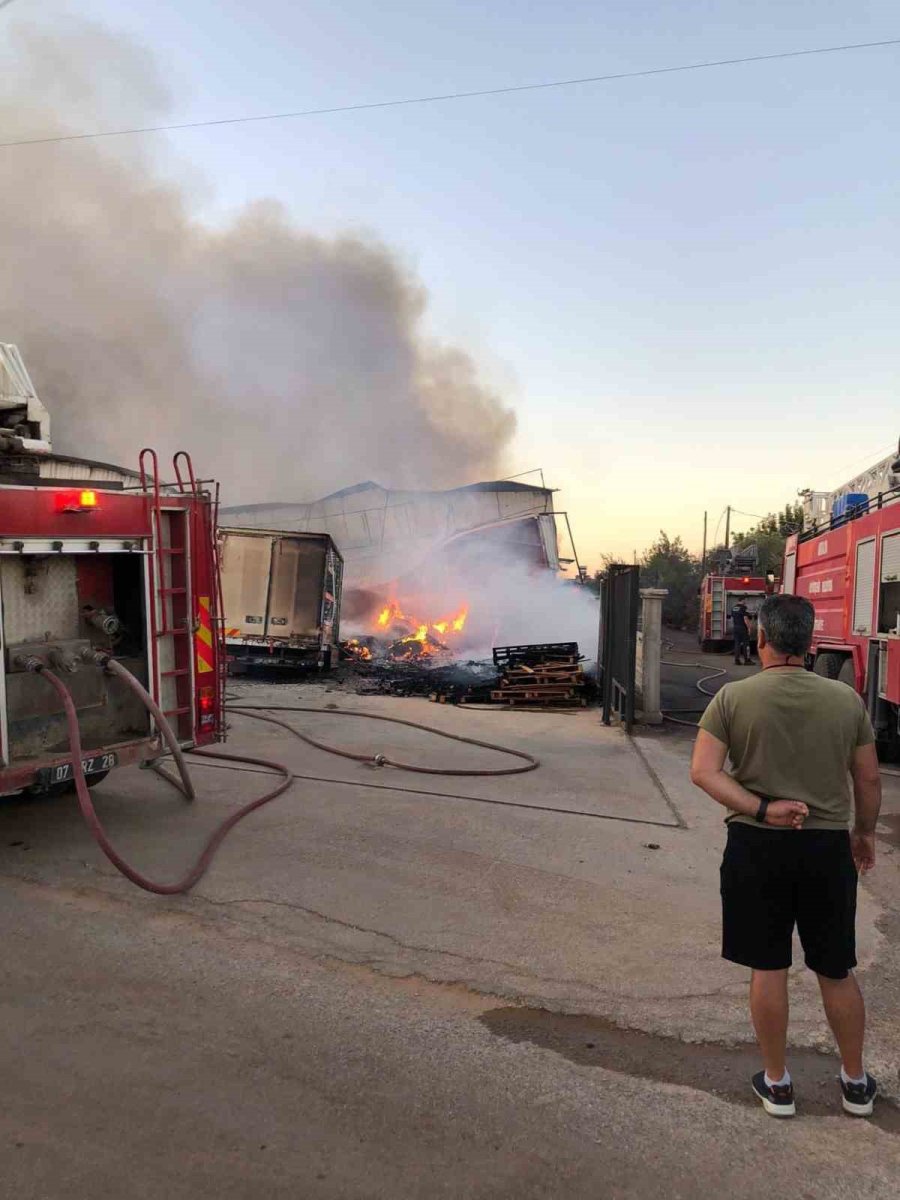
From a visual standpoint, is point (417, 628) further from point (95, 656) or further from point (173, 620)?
point (95, 656)

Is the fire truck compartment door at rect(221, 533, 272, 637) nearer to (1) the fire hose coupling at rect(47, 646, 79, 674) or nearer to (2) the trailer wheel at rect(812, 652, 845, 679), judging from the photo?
(2) the trailer wheel at rect(812, 652, 845, 679)

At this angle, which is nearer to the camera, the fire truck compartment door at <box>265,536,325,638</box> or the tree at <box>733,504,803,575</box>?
the fire truck compartment door at <box>265,536,325,638</box>

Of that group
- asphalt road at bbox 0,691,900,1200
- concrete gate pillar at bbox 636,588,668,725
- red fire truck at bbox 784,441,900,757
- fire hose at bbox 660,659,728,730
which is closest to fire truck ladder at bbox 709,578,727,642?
fire hose at bbox 660,659,728,730

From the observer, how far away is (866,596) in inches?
314

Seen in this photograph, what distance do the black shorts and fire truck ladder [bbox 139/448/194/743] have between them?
4373mm

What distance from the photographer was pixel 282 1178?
2.29m

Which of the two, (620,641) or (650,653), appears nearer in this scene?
(620,641)

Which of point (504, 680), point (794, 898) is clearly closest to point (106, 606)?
point (794, 898)

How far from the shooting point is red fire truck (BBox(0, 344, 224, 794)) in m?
4.94

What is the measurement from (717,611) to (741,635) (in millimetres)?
3987

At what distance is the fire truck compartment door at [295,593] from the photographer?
1488 centimetres

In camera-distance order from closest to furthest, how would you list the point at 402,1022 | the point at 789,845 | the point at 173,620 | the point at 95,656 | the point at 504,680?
the point at 789,845, the point at 402,1022, the point at 95,656, the point at 173,620, the point at 504,680

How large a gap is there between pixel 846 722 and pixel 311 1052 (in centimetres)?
218

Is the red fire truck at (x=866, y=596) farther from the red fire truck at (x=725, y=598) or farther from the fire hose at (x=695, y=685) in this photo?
the red fire truck at (x=725, y=598)
